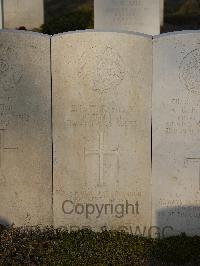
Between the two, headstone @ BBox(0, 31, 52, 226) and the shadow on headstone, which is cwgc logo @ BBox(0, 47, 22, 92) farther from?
the shadow on headstone

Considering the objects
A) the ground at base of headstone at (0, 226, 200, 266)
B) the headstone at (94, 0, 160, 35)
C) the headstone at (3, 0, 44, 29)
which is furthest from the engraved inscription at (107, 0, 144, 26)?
the ground at base of headstone at (0, 226, 200, 266)

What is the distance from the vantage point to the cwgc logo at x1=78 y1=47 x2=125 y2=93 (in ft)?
15.6

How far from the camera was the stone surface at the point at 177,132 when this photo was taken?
470 centimetres

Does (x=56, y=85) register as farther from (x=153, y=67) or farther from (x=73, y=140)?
(x=153, y=67)

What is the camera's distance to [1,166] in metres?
5.03

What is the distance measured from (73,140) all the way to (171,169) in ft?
3.26

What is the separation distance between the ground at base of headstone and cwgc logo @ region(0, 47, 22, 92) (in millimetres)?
1398

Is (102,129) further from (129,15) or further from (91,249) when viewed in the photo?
(129,15)

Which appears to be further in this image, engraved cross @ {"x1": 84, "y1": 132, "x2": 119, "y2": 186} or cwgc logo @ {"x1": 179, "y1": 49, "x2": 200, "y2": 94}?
engraved cross @ {"x1": 84, "y1": 132, "x2": 119, "y2": 186}

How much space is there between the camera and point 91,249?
4578mm

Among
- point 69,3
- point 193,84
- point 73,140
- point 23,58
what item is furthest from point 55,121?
point 69,3

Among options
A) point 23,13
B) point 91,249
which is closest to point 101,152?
point 91,249

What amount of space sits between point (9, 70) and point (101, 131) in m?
1.06

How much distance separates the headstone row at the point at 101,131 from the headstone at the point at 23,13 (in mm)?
10558
